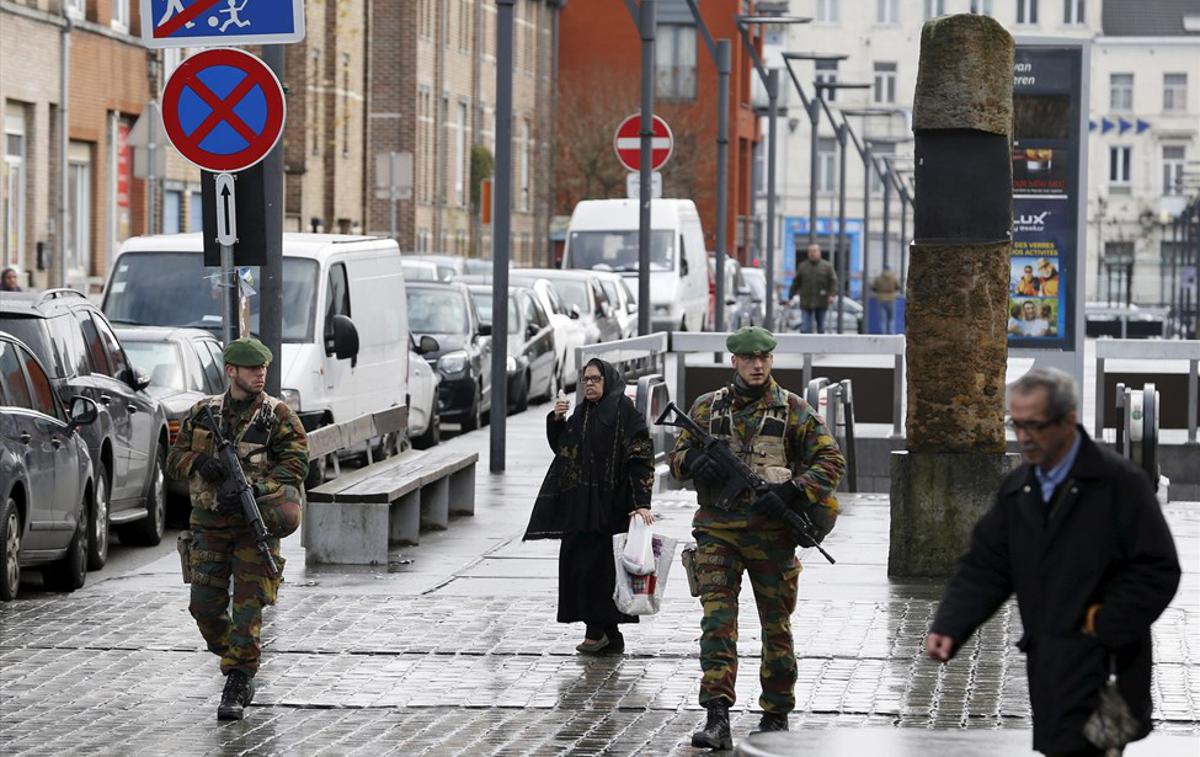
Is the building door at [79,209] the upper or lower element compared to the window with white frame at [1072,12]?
lower

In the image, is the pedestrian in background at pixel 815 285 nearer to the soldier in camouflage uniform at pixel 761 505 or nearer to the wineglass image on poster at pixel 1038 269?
the wineglass image on poster at pixel 1038 269

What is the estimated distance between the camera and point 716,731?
9.98 meters

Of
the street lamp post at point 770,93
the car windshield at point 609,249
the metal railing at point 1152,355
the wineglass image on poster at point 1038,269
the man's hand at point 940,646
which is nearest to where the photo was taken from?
the man's hand at point 940,646

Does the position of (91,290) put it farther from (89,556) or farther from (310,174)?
(89,556)

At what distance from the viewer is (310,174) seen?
57750 millimetres

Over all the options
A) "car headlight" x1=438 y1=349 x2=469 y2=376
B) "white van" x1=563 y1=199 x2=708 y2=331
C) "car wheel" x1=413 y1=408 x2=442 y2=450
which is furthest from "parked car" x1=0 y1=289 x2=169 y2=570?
"white van" x1=563 y1=199 x2=708 y2=331

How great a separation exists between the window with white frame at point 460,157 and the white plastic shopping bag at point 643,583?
60378 millimetres

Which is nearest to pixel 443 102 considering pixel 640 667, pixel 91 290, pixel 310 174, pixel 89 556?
pixel 310 174

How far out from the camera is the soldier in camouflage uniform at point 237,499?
35.4 ft

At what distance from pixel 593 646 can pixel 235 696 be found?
227 centimetres

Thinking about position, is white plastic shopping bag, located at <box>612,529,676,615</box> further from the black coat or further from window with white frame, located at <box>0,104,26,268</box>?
window with white frame, located at <box>0,104,26,268</box>

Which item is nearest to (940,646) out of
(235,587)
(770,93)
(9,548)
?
(235,587)

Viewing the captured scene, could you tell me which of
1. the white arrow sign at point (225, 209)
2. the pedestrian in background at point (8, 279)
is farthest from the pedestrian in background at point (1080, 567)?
the pedestrian in background at point (8, 279)

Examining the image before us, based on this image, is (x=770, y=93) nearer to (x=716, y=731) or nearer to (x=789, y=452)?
(x=789, y=452)
